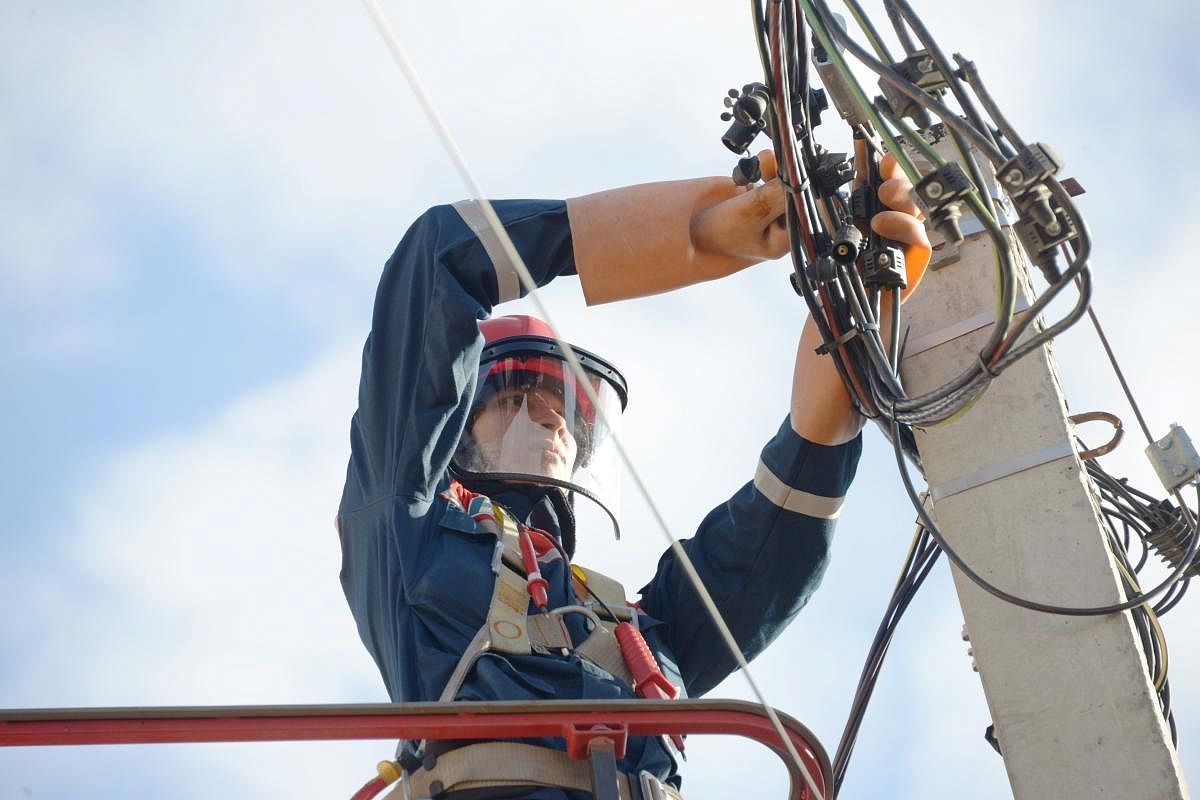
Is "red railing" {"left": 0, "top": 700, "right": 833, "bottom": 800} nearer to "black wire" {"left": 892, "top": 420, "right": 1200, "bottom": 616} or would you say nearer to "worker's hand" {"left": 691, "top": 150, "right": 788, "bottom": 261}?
"black wire" {"left": 892, "top": 420, "right": 1200, "bottom": 616}

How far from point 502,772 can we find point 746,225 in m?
1.32

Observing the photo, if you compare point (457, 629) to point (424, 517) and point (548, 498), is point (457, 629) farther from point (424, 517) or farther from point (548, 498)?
point (548, 498)

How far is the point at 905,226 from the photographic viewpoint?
3523 millimetres

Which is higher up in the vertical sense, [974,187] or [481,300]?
[481,300]

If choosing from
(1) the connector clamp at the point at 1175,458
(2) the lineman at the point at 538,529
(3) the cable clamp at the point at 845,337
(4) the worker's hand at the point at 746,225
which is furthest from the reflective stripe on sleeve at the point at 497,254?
(1) the connector clamp at the point at 1175,458

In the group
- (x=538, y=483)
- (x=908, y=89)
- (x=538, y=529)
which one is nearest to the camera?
(x=908, y=89)

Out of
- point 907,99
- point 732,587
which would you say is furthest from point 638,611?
point 907,99

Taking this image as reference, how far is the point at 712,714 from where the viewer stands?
3.23 m

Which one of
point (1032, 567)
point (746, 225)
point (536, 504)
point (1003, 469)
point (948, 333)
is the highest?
point (536, 504)

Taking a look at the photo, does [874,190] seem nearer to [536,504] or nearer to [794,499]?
[794,499]

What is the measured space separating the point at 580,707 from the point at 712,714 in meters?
0.26

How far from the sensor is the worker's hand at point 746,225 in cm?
365

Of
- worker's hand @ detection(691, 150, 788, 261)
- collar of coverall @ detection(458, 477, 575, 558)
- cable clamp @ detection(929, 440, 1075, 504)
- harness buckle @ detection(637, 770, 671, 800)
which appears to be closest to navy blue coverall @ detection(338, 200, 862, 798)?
harness buckle @ detection(637, 770, 671, 800)

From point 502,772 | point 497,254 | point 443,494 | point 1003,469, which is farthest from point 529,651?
point 1003,469
